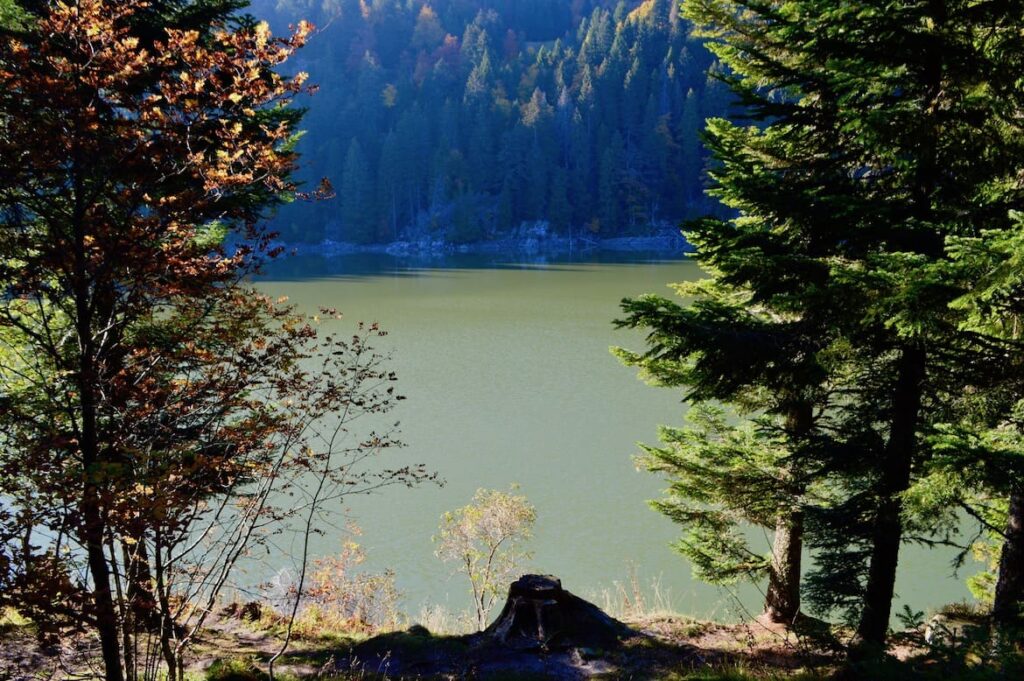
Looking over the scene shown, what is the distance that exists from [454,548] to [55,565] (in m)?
8.07

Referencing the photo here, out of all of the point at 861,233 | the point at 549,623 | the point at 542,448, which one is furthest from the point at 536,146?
the point at 861,233

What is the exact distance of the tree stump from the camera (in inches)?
263

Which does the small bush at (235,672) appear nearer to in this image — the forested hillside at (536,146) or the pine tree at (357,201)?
the forested hillside at (536,146)

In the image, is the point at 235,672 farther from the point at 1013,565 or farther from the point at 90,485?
the point at 1013,565

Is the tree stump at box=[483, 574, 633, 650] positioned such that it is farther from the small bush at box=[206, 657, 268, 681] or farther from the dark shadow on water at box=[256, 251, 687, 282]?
the dark shadow on water at box=[256, 251, 687, 282]

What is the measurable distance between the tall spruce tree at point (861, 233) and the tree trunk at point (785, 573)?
1184 millimetres

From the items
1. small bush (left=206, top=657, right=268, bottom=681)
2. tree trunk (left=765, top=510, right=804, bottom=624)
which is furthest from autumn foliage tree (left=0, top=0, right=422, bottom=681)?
tree trunk (left=765, top=510, right=804, bottom=624)

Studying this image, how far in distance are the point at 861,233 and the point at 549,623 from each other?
473 centimetres

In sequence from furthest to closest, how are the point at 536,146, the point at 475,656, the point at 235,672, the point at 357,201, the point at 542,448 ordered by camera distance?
the point at 357,201
the point at 536,146
the point at 542,448
the point at 475,656
the point at 235,672

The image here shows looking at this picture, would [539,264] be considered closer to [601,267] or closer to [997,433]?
[601,267]

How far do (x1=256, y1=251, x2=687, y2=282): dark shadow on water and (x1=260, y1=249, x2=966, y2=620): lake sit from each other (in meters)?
21.8

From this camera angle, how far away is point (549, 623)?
22.4 ft

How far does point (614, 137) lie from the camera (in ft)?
272

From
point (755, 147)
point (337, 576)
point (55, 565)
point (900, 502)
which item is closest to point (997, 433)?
point (900, 502)
